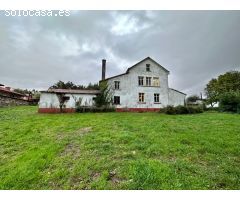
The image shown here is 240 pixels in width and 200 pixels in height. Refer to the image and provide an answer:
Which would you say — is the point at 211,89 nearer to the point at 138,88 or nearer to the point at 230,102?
the point at 230,102

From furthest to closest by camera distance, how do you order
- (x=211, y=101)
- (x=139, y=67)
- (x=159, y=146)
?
1. (x=211, y=101)
2. (x=139, y=67)
3. (x=159, y=146)

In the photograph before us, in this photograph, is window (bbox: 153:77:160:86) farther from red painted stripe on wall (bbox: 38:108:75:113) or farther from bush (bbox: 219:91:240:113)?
red painted stripe on wall (bbox: 38:108:75:113)

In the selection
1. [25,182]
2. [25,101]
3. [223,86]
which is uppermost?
[223,86]

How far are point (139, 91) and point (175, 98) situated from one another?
5.32 meters

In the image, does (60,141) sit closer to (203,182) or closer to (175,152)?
(175,152)

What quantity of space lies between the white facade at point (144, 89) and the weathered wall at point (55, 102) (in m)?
3.78

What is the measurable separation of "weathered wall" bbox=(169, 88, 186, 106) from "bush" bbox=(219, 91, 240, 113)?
4.90 metres

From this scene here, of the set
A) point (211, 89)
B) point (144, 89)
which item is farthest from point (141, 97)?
point (211, 89)

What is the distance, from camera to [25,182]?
4.42 meters

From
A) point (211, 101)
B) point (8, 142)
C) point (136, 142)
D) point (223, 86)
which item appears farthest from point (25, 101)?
point (223, 86)

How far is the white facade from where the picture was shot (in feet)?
81.4

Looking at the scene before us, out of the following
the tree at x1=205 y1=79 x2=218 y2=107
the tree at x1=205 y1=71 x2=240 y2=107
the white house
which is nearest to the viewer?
the white house

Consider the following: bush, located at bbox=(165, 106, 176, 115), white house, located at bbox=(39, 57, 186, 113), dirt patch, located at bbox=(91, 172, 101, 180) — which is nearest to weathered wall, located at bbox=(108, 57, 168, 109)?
white house, located at bbox=(39, 57, 186, 113)

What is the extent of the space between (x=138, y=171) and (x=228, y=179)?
6.53 feet
